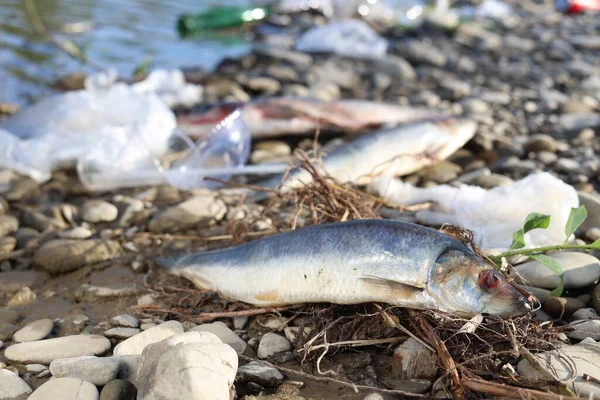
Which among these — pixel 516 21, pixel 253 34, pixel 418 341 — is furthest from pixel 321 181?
pixel 516 21

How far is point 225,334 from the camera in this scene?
2898 millimetres

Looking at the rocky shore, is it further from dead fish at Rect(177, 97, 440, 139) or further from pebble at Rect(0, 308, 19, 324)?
dead fish at Rect(177, 97, 440, 139)

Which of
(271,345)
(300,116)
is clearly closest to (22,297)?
(271,345)

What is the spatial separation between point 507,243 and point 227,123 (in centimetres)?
239

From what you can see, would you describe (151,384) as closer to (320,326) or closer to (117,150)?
(320,326)

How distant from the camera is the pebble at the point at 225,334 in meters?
2.84

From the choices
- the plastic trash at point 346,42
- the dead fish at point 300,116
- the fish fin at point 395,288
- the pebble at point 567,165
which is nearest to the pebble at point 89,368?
the fish fin at point 395,288

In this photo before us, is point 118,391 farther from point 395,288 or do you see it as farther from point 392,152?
point 392,152

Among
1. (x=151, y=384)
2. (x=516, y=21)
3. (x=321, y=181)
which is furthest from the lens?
(x=516, y=21)

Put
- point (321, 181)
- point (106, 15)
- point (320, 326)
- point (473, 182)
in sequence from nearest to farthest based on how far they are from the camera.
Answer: point (320, 326), point (321, 181), point (473, 182), point (106, 15)

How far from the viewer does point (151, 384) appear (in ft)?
7.41

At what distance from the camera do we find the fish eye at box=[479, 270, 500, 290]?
248 cm

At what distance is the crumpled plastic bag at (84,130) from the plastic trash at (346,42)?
405 centimetres

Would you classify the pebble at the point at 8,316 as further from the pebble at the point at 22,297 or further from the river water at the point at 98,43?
the river water at the point at 98,43
